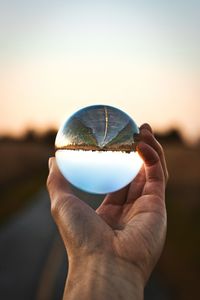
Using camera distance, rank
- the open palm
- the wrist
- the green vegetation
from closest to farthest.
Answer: the wrist
the open palm
the green vegetation

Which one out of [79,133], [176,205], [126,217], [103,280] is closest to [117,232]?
[126,217]

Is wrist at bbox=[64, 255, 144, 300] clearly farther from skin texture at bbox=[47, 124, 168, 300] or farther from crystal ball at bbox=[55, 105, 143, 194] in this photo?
crystal ball at bbox=[55, 105, 143, 194]

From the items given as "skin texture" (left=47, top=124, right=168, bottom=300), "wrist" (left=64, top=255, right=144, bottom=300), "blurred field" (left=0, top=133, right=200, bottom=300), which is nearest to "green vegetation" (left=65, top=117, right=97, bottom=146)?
"skin texture" (left=47, top=124, right=168, bottom=300)

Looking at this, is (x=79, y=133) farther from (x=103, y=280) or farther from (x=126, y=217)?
→ (x=103, y=280)

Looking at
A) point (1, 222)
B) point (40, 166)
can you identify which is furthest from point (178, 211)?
point (40, 166)

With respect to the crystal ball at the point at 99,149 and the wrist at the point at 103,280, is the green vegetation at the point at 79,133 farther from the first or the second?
the wrist at the point at 103,280

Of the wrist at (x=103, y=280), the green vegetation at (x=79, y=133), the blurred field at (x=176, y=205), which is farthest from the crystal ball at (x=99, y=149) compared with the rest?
the blurred field at (x=176, y=205)

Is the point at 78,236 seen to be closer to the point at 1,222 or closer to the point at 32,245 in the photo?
the point at 32,245
